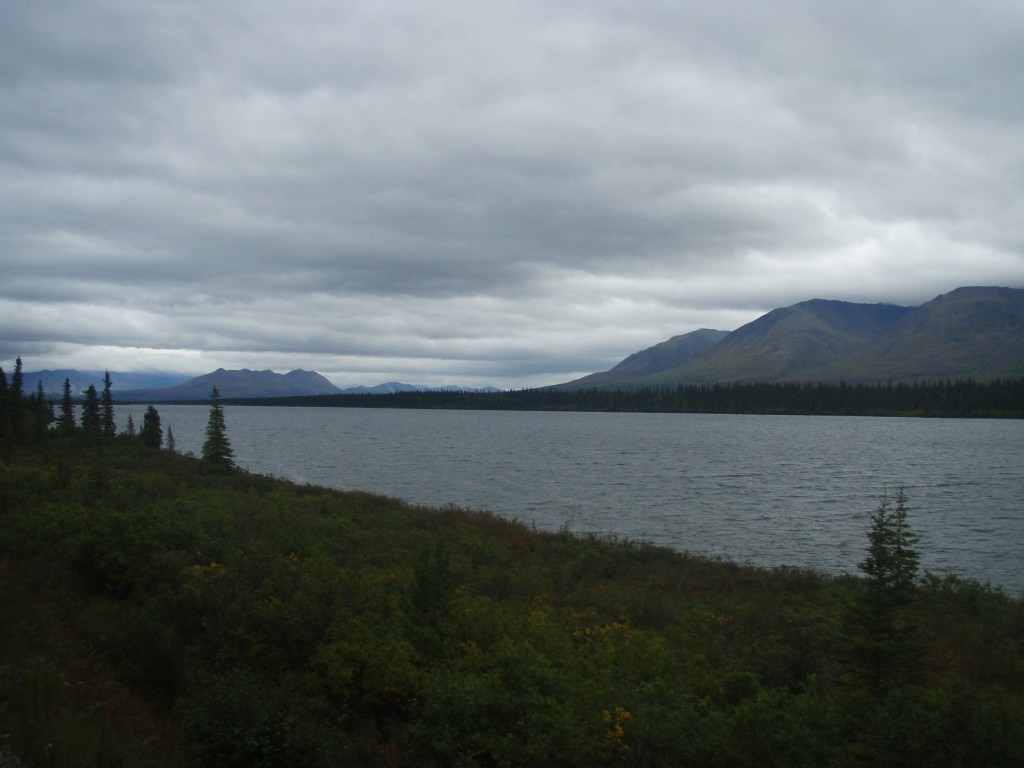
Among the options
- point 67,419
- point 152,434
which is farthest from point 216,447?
point 67,419

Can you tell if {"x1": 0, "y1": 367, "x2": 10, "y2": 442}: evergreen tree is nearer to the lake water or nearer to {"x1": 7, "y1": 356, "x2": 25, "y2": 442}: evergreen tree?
{"x1": 7, "y1": 356, "x2": 25, "y2": 442}: evergreen tree

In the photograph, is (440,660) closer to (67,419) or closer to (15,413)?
(15,413)

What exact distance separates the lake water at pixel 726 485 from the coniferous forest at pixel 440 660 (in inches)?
503

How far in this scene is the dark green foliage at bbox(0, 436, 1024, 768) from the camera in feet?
28.7

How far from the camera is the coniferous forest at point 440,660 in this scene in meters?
8.74

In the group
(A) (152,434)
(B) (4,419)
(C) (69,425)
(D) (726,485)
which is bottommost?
(D) (726,485)

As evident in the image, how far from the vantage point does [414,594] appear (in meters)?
13.9

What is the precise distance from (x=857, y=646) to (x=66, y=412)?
7130 centimetres

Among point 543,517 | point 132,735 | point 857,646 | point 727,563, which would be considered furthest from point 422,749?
point 543,517

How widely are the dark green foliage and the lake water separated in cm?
1313

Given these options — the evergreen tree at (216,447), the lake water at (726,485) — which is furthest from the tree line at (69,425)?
the lake water at (726,485)

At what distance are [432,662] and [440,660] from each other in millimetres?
193

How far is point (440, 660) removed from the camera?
12.0 metres

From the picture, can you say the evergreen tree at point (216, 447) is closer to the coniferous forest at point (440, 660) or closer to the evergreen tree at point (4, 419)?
the evergreen tree at point (4, 419)
